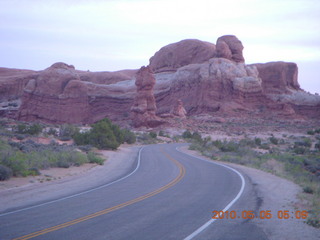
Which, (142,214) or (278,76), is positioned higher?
(278,76)

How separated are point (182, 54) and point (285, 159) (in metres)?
63.5

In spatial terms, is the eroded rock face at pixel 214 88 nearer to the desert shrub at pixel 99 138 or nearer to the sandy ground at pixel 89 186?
the desert shrub at pixel 99 138

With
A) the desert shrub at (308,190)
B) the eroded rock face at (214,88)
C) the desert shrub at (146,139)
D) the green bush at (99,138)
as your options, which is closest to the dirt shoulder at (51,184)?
the desert shrub at (308,190)

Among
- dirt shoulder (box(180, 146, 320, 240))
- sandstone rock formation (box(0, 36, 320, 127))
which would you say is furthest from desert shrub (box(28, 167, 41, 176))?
sandstone rock formation (box(0, 36, 320, 127))

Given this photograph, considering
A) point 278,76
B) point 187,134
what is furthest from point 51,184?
point 278,76

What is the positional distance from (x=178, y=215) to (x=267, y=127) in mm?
57811

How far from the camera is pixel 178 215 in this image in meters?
9.53

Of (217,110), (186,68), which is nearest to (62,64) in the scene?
(186,68)

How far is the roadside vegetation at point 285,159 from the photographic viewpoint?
44.2ft

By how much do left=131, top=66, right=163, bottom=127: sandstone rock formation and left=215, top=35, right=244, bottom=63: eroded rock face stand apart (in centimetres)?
2286

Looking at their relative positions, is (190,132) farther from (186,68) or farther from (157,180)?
(157,180)
